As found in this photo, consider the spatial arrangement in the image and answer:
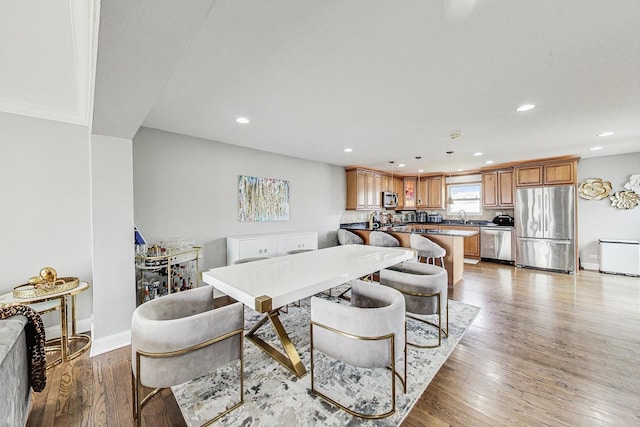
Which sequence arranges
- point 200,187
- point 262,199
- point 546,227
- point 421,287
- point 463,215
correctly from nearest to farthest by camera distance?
point 421,287 → point 200,187 → point 262,199 → point 546,227 → point 463,215

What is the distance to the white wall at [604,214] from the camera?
487 centimetres

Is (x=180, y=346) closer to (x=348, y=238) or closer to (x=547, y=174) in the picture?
(x=348, y=238)

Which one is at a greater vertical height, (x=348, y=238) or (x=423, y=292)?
(x=348, y=238)

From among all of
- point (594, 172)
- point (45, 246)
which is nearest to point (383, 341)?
point (45, 246)

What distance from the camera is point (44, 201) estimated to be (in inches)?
96.7

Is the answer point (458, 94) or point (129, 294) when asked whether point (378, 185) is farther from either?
point (129, 294)

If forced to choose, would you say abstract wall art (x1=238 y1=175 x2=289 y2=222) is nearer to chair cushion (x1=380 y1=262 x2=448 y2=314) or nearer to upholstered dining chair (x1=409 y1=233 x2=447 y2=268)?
upholstered dining chair (x1=409 y1=233 x2=447 y2=268)

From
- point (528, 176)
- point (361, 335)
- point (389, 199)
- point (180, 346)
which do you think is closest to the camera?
point (180, 346)

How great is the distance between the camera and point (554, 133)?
11.2 feet

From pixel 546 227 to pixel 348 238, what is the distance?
421cm

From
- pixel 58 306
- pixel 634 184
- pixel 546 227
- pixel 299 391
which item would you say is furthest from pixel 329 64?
pixel 634 184

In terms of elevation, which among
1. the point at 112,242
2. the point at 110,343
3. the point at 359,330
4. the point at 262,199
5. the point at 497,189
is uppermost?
the point at 497,189

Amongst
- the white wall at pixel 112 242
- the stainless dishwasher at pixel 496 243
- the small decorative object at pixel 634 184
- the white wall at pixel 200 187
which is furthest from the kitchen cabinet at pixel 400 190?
the white wall at pixel 112 242

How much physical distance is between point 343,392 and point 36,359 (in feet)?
6.45
